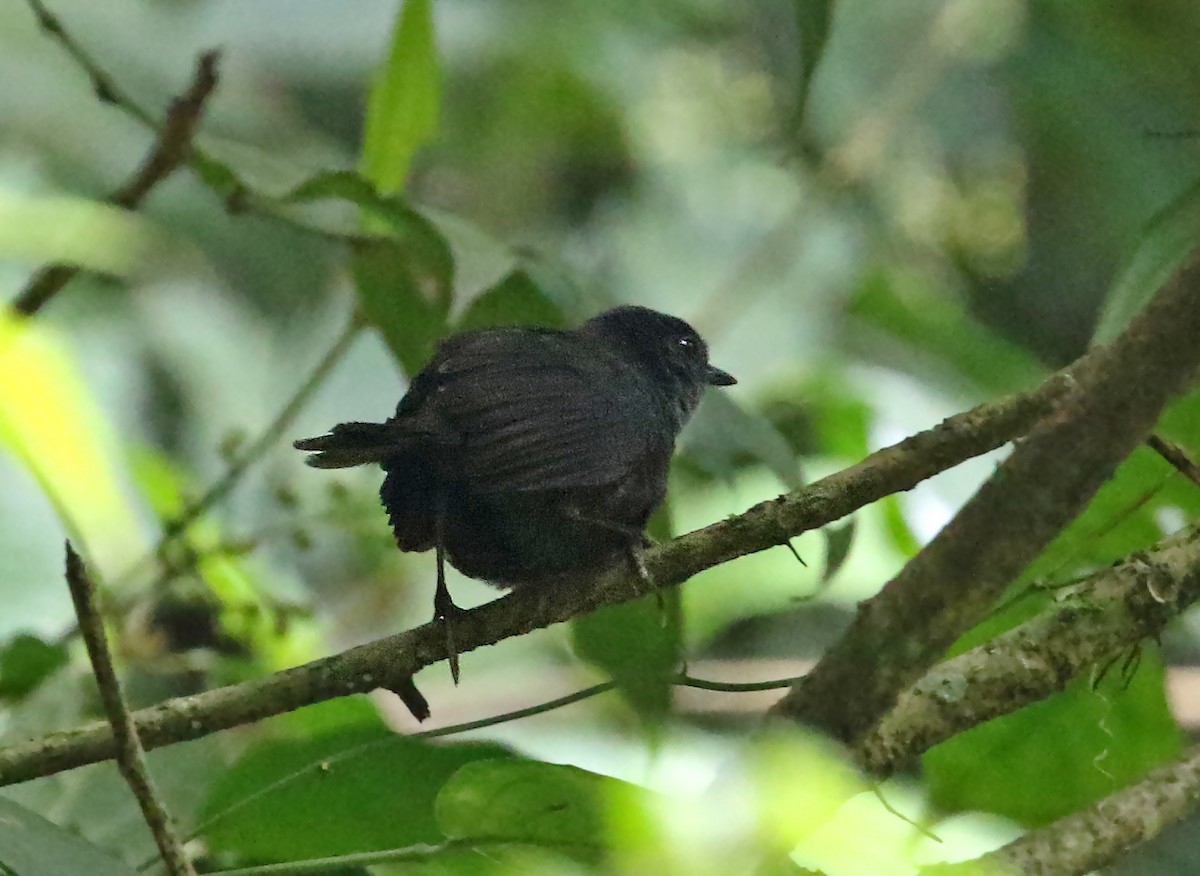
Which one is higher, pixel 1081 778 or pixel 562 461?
pixel 562 461

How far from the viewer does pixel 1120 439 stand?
159 cm

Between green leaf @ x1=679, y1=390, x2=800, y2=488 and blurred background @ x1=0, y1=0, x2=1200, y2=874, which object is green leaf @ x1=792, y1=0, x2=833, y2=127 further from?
green leaf @ x1=679, y1=390, x2=800, y2=488

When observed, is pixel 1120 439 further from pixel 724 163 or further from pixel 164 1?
pixel 164 1

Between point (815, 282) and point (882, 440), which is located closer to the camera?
point (882, 440)

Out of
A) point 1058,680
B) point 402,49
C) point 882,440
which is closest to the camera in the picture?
point 1058,680

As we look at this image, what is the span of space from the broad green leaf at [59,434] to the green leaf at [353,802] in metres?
0.39

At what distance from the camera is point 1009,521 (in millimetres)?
1673

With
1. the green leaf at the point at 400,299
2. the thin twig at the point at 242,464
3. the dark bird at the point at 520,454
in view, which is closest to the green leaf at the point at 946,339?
the dark bird at the point at 520,454

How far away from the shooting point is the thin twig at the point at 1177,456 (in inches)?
71.7

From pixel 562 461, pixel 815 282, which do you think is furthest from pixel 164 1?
pixel 562 461

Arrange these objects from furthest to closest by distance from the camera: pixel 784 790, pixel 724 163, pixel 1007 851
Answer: pixel 724 163
pixel 1007 851
pixel 784 790

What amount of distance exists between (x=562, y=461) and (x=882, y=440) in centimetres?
86

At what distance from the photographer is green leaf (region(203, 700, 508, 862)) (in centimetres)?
175

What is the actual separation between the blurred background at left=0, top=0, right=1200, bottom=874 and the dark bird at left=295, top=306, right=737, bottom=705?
0.37 ft
